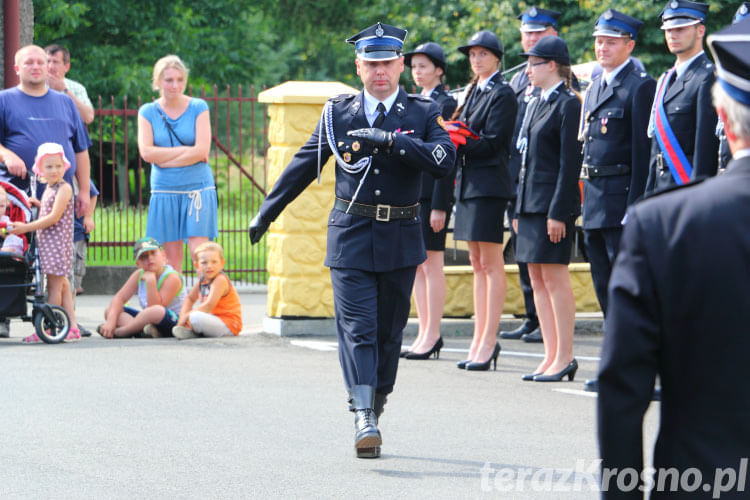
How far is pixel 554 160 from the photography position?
8539mm

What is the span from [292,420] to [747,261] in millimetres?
4745

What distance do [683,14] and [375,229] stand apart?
7.91ft

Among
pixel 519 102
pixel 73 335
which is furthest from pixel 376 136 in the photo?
pixel 73 335

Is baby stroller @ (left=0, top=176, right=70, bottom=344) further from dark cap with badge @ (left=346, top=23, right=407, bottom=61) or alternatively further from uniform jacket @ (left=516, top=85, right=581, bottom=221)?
dark cap with badge @ (left=346, top=23, right=407, bottom=61)

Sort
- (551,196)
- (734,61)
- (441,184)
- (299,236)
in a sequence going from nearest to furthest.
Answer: (734,61)
(551,196)
(441,184)
(299,236)

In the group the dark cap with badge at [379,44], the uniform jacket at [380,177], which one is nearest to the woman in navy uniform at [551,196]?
the uniform jacket at [380,177]

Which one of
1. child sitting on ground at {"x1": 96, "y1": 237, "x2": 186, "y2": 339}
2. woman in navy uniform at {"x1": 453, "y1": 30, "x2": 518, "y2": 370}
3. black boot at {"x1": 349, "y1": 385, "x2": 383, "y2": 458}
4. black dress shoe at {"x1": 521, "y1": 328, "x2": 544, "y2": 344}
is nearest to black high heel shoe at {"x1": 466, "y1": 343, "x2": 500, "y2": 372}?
woman in navy uniform at {"x1": 453, "y1": 30, "x2": 518, "y2": 370}

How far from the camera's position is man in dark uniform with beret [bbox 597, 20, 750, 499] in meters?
2.63

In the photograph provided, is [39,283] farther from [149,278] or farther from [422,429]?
[422,429]

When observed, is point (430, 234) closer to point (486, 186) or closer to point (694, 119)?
point (486, 186)

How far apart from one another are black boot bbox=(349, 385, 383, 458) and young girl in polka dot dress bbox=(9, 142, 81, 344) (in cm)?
449

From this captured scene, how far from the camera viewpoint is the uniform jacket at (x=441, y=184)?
934 centimetres

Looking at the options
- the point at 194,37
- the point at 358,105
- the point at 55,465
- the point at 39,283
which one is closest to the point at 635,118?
the point at 358,105

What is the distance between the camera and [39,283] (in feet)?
33.2
